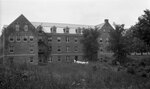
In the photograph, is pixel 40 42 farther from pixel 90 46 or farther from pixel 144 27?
pixel 144 27

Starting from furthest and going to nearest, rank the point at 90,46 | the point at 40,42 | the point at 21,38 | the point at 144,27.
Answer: the point at 40,42
the point at 21,38
the point at 90,46
the point at 144,27

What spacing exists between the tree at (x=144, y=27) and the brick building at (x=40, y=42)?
27865mm

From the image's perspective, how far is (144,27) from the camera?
22.3 metres

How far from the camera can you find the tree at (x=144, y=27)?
72.5 feet

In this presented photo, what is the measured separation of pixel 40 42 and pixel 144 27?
31.9 m

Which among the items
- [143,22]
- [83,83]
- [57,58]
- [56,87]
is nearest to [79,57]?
[57,58]

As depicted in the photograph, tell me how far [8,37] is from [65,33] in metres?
16.0

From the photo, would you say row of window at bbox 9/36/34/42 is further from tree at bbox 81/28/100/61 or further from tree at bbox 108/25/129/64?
tree at bbox 108/25/129/64

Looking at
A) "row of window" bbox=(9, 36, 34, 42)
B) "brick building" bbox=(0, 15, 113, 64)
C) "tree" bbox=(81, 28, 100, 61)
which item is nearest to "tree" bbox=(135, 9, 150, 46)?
"tree" bbox=(81, 28, 100, 61)

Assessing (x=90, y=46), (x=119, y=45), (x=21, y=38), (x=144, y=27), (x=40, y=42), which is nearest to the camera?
(x=144, y=27)

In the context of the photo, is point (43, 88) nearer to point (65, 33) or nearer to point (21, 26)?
point (21, 26)

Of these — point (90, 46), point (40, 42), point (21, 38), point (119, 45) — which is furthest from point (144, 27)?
point (40, 42)

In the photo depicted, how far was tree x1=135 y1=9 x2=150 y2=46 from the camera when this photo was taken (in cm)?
2211

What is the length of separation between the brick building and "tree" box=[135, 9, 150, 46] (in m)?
27.9
